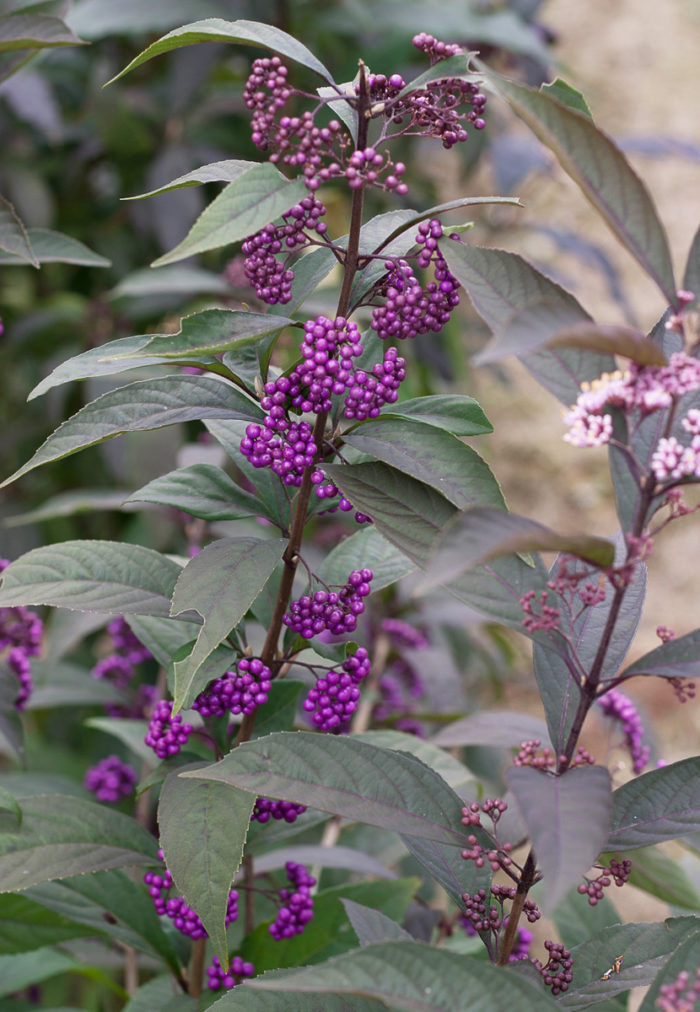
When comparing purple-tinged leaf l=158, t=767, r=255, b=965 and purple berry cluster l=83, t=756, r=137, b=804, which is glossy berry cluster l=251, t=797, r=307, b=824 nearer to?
purple-tinged leaf l=158, t=767, r=255, b=965

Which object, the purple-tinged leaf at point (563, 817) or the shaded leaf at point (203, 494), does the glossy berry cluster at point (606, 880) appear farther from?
the shaded leaf at point (203, 494)

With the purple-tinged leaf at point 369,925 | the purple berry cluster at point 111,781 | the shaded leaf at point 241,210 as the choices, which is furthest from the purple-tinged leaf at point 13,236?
the purple berry cluster at point 111,781

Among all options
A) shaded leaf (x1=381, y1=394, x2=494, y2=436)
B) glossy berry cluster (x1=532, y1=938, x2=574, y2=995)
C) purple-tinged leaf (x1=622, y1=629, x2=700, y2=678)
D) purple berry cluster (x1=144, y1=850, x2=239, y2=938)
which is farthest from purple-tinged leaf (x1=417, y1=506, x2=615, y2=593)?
purple berry cluster (x1=144, y1=850, x2=239, y2=938)

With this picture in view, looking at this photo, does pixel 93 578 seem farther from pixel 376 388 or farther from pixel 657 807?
pixel 657 807

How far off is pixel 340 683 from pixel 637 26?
4322 millimetres

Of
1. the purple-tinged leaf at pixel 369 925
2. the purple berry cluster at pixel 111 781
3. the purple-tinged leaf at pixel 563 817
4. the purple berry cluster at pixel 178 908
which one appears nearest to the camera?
the purple-tinged leaf at pixel 563 817

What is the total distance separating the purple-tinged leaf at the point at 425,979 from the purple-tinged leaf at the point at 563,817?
7 centimetres

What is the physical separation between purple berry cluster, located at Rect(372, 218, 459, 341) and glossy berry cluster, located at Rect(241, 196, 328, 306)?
7 cm

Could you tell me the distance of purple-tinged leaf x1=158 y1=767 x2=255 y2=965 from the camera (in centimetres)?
70

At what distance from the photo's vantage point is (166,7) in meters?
1.90

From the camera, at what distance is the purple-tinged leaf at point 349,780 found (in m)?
0.64

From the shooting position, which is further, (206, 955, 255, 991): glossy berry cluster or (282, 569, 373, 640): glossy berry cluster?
(206, 955, 255, 991): glossy berry cluster

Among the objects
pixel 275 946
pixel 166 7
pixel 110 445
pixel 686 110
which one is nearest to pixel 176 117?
pixel 166 7

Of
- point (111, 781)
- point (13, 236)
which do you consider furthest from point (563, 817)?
point (111, 781)
